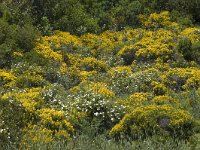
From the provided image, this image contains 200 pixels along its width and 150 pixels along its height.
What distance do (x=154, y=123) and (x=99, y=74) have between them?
4.86 metres

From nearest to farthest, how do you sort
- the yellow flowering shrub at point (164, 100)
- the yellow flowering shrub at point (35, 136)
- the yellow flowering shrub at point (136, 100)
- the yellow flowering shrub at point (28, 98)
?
the yellow flowering shrub at point (35, 136), the yellow flowering shrub at point (28, 98), the yellow flowering shrub at point (136, 100), the yellow flowering shrub at point (164, 100)

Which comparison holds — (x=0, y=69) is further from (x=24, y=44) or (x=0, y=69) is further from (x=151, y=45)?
(x=151, y=45)

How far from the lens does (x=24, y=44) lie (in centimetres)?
1334

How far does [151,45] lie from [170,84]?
2.77 m

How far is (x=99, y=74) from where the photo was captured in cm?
1238

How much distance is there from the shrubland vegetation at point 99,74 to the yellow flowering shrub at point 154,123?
2 centimetres

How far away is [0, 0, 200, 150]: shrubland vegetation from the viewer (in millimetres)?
7621

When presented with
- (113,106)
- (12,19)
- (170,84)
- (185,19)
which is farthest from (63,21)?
(113,106)

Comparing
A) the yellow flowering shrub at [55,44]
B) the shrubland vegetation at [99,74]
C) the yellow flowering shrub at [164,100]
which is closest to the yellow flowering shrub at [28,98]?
the shrubland vegetation at [99,74]

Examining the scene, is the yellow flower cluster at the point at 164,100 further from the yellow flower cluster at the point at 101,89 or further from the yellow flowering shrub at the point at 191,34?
the yellow flowering shrub at the point at 191,34

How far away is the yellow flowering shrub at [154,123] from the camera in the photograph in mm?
7652

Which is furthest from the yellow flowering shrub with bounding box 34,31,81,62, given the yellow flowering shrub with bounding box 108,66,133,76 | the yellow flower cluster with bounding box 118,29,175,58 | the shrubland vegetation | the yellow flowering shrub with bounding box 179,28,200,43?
the yellow flowering shrub with bounding box 179,28,200,43

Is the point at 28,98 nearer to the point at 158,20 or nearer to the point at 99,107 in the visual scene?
the point at 99,107

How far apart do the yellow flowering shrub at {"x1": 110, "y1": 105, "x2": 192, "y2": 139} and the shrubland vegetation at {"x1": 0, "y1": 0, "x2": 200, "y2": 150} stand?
0.02 metres
